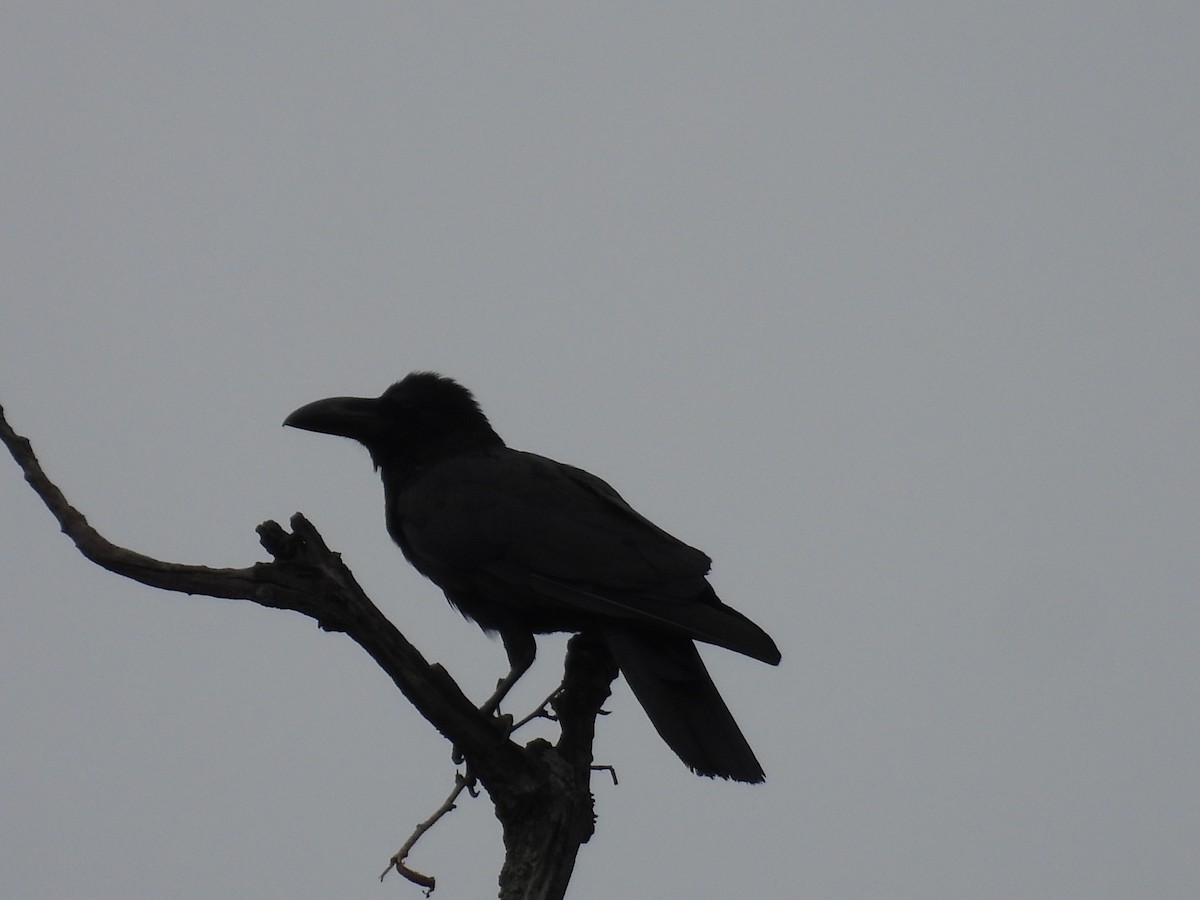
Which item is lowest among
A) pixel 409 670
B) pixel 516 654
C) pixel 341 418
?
pixel 409 670

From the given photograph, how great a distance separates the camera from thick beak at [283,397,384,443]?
6891 mm

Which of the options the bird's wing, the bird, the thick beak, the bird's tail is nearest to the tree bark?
the bird's tail

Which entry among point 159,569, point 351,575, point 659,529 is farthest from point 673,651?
point 159,569

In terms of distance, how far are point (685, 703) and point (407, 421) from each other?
2.79 metres

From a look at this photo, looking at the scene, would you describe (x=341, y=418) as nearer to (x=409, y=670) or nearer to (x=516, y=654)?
(x=516, y=654)

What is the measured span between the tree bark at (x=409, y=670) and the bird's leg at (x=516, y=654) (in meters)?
1.11

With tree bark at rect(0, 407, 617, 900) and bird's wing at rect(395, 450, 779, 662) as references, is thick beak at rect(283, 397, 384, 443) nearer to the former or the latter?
bird's wing at rect(395, 450, 779, 662)

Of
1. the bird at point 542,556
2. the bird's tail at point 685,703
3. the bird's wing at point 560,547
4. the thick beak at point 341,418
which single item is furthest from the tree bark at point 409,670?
the thick beak at point 341,418

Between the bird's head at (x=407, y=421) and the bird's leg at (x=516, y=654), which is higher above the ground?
the bird's head at (x=407, y=421)

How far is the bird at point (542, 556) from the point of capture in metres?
5.14

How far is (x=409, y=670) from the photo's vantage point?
13.7 ft

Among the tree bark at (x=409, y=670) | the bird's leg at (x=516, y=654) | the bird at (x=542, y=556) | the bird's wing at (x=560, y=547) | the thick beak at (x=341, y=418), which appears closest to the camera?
the tree bark at (x=409, y=670)

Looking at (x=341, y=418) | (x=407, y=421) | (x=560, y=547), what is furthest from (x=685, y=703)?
(x=341, y=418)

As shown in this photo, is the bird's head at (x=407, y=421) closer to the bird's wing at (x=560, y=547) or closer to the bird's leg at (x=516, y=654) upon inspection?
the bird's wing at (x=560, y=547)
